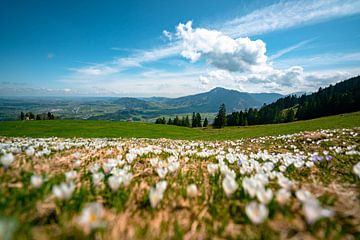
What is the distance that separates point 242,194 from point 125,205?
55.8 inches

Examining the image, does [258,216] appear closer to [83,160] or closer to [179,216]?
[179,216]

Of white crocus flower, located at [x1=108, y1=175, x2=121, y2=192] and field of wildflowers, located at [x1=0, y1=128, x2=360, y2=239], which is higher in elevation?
white crocus flower, located at [x1=108, y1=175, x2=121, y2=192]

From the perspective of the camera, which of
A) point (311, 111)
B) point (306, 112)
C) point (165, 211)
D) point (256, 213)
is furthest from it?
point (306, 112)

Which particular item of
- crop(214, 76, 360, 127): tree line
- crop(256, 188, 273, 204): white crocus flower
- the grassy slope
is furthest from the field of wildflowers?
crop(214, 76, 360, 127): tree line

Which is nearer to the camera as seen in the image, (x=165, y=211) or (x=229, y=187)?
(x=165, y=211)

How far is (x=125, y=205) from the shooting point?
2354 millimetres

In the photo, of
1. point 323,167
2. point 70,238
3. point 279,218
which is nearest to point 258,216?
point 279,218

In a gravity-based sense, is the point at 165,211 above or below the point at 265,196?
below

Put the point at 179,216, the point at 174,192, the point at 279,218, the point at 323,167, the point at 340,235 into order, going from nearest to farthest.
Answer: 1. the point at 340,235
2. the point at 279,218
3. the point at 179,216
4. the point at 174,192
5. the point at 323,167

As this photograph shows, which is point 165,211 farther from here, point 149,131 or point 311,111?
point 311,111

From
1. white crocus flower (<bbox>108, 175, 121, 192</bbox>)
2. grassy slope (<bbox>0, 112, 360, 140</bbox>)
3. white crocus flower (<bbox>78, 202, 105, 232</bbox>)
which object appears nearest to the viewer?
white crocus flower (<bbox>78, 202, 105, 232</bbox>)

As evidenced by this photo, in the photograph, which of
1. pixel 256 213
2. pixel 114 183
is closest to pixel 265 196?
pixel 256 213

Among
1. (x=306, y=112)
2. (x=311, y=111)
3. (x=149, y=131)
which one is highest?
(x=311, y=111)

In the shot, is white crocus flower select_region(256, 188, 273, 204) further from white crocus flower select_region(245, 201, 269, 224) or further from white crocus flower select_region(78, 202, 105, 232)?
white crocus flower select_region(78, 202, 105, 232)
